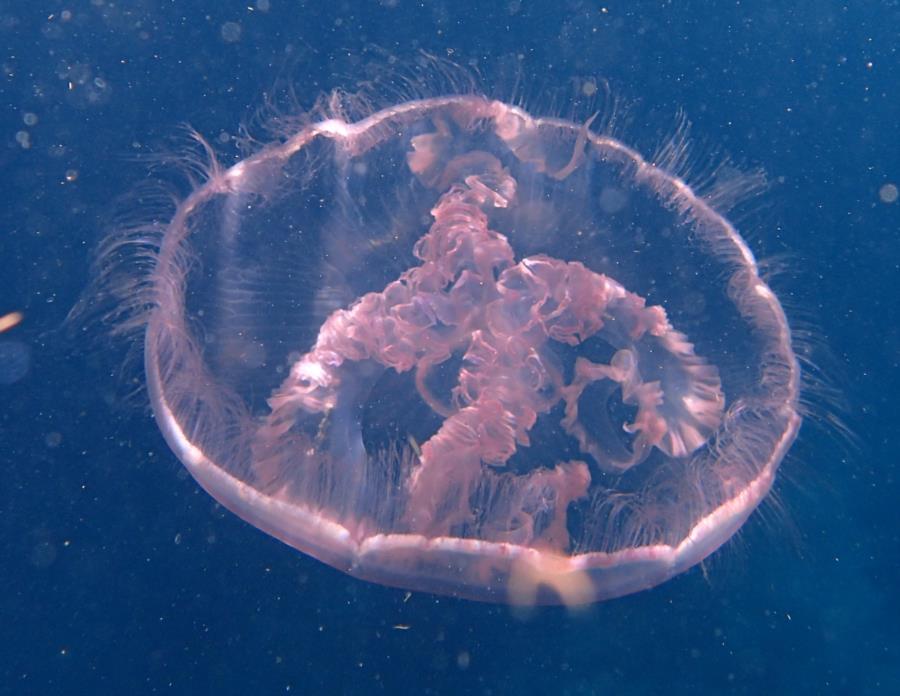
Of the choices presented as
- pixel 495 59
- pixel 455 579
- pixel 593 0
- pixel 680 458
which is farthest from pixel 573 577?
pixel 593 0

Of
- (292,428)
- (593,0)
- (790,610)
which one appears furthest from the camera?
(790,610)

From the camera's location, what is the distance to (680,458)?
13.4 ft

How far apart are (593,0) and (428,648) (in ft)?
20.2

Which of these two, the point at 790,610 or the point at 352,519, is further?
the point at 790,610

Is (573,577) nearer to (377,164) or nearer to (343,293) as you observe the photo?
(343,293)

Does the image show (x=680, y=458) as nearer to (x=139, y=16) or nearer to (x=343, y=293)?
(x=343, y=293)

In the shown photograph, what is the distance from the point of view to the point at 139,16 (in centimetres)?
573

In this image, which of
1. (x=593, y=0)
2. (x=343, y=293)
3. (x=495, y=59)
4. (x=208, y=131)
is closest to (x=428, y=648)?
(x=343, y=293)

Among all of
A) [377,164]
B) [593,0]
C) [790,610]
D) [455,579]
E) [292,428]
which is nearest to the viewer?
[455,579]

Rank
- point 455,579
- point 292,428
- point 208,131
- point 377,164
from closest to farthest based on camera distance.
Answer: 1. point 455,579
2. point 292,428
3. point 377,164
4. point 208,131

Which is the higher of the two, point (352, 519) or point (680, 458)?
point (680, 458)

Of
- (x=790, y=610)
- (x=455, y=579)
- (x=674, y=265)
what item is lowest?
(x=790, y=610)

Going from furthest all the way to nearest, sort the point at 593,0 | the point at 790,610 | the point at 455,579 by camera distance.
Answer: the point at 790,610, the point at 593,0, the point at 455,579

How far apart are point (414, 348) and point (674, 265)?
179 centimetres
